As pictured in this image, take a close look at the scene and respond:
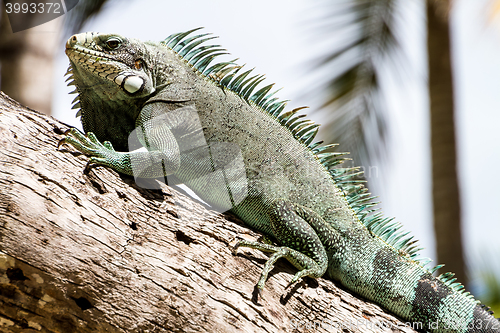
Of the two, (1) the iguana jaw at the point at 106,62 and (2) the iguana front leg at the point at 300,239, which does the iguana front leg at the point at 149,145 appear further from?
(2) the iguana front leg at the point at 300,239

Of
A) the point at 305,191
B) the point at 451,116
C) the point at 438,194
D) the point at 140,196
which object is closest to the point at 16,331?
the point at 140,196

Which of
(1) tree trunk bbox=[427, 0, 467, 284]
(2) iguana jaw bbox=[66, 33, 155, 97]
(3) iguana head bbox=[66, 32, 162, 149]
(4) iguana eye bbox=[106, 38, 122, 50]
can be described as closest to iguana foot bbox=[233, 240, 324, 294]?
(3) iguana head bbox=[66, 32, 162, 149]

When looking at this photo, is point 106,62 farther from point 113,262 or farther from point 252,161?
point 113,262

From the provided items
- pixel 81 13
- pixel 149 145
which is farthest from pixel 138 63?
pixel 81 13

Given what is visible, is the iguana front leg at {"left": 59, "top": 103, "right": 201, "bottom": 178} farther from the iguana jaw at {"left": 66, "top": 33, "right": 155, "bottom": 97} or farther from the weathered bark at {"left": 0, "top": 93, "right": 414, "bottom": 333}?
the iguana jaw at {"left": 66, "top": 33, "right": 155, "bottom": 97}

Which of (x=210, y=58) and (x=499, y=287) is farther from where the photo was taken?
(x=499, y=287)

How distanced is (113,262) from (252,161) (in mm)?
1841

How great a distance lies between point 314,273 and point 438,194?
23.8 ft

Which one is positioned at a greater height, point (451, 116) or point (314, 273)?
point (451, 116)

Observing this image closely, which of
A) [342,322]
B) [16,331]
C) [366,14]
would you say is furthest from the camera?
[366,14]

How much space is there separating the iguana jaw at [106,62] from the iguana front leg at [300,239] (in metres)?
1.91

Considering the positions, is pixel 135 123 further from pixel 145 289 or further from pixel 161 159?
pixel 145 289

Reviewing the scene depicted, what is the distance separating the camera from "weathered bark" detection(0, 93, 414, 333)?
2914 millimetres

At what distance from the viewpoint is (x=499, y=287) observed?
26.0ft
